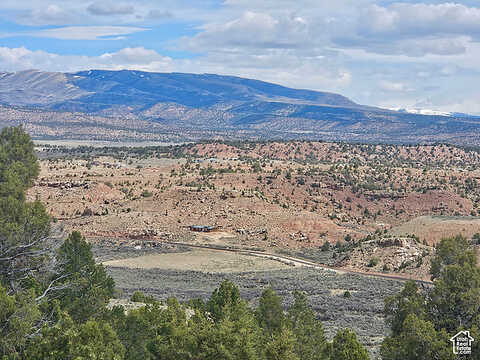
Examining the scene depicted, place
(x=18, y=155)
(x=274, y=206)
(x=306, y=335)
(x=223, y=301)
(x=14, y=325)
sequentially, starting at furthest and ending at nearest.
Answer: (x=274, y=206) → (x=18, y=155) → (x=223, y=301) → (x=306, y=335) → (x=14, y=325)

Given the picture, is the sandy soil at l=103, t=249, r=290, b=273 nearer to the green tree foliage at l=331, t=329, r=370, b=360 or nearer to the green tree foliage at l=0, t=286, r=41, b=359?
the green tree foliage at l=331, t=329, r=370, b=360

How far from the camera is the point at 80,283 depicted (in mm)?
22484

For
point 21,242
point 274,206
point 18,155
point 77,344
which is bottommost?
point 274,206

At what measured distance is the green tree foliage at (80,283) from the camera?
69.2 feet

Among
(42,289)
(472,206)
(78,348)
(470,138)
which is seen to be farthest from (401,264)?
(470,138)

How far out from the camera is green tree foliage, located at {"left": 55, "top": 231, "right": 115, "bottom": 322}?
21.1m

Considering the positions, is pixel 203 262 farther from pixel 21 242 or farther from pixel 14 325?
pixel 14 325

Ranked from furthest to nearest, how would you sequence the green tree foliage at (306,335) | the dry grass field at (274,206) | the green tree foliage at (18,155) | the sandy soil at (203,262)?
1. the dry grass field at (274,206)
2. the sandy soil at (203,262)
3. the green tree foliage at (18,155)
4. the green tree foliage at (306,335)

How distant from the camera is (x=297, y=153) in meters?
113

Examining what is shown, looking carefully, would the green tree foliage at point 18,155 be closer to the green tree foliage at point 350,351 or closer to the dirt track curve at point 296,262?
the dirt track curve at point 296,262

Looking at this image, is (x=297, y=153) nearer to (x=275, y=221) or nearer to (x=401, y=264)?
(x=275, y=221)

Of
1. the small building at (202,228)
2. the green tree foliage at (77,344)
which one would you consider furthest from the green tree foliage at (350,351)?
the small building at (202,228)

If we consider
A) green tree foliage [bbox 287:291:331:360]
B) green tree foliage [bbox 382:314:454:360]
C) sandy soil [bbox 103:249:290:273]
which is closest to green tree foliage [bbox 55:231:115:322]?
green tree foliage [bbox 287:291:331:360]

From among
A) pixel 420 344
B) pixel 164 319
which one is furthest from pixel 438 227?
pixel 164 319
